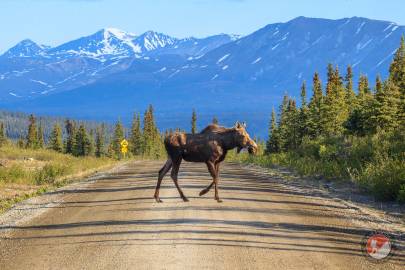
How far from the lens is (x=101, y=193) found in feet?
59.9

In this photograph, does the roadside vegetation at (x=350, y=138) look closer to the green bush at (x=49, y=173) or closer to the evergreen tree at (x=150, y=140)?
the green bush at (x=49, y=173)

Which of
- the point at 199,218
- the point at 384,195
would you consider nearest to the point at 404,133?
the point at 384,195

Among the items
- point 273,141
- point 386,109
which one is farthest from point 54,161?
point 273,141

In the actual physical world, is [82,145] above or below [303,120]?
below

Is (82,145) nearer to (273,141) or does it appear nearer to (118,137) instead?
(118,137)

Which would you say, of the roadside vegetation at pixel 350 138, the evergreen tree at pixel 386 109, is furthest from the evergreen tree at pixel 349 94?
the evergreen tree at pixel 386 109

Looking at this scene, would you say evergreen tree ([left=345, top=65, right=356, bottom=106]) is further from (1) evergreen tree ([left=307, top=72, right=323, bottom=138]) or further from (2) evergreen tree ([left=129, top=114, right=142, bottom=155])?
(2) evergreen tree ([left=129, top=114, right=142, bottom=155])

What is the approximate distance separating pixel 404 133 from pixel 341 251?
55.9 ft

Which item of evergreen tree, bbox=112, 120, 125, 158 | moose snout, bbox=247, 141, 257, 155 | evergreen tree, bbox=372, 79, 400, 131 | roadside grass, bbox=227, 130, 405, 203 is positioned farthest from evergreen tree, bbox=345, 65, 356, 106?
evergreen tree, bbox=112, 120, 125, 158

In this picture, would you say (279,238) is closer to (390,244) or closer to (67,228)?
(390,244)

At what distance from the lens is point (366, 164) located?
21578 mm

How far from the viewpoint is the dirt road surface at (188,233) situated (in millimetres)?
8914

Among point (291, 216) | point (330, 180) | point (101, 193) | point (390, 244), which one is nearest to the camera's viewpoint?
point (390, 244)

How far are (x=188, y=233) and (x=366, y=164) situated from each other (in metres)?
12.6
